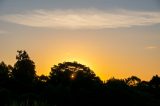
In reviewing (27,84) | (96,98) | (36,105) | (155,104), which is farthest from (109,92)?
(36,105)

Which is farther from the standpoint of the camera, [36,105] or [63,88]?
[63,88]

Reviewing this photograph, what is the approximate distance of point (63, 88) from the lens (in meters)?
61.9

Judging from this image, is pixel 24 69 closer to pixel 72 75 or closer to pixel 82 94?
pixel 72 75

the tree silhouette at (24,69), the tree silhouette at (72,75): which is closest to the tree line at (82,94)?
the tree silhouette at (72,75)

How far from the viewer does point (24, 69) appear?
87.6 m

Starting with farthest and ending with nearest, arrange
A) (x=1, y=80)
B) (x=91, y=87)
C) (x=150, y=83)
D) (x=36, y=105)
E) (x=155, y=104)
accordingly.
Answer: (x=150, y=83)
(x=1, y=80)
(x=91, y=87)
(x=155, y=104)
(x=36, y=105)

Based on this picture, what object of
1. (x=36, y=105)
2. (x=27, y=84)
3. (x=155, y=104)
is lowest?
(x=36, y=105)

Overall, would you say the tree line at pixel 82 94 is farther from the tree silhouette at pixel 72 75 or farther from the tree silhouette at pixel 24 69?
the tree silhouette at pixel 24 69

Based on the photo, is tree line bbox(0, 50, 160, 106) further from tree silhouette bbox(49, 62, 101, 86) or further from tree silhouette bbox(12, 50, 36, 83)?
tree silhouette bbox(12, 50, 36, 83)

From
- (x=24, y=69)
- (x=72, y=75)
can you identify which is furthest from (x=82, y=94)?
(x=24, y=69)

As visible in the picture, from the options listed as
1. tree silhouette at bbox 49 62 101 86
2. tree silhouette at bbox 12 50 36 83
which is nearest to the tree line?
tree silhouette at bbox 49 62 101 86

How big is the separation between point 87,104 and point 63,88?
15.7 feet

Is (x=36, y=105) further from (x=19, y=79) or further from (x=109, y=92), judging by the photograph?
(x=19, y=79)

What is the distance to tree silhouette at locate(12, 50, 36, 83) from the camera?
8390cm
